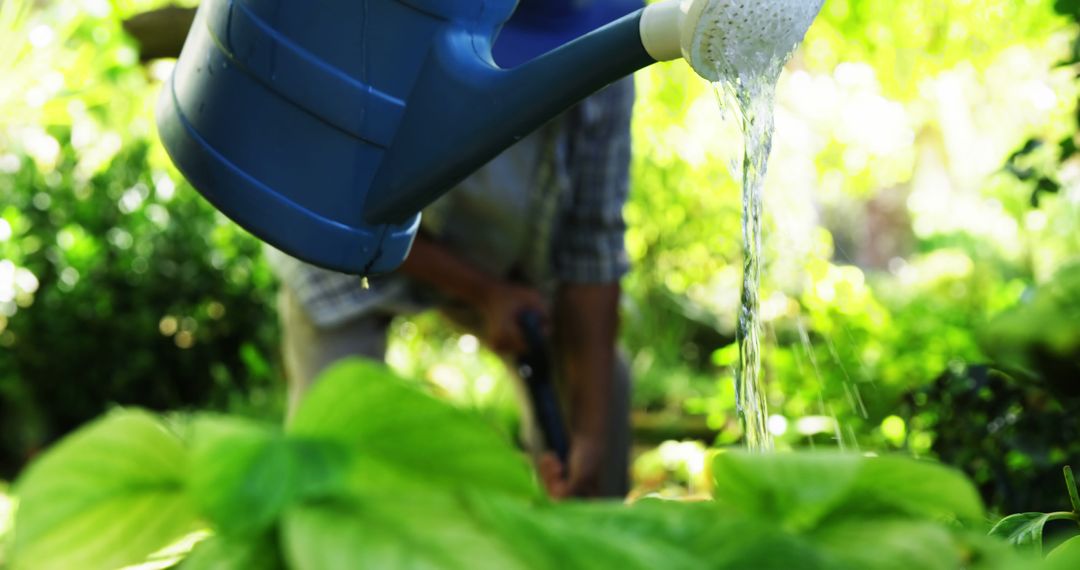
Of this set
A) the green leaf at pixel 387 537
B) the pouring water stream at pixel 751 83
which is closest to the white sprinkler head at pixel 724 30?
the pouring water stream at pixel 751 83

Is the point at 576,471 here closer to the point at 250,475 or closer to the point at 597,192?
the point at 597,192

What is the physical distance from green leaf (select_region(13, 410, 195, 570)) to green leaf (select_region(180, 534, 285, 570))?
0.04m

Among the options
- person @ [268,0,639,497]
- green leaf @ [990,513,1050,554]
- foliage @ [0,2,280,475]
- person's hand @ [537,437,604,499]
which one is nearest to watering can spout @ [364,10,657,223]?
green leaf @ [990,513,1050,554]

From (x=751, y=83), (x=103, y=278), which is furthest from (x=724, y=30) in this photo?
(x=103, y=278)

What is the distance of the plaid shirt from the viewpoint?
2.11 m

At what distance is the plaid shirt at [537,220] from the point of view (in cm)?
211

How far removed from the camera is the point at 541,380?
2.18 m

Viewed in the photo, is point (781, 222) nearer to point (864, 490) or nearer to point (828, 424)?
point (828, 424)

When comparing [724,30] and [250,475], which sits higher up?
[724,30]

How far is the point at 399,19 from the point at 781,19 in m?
0.27

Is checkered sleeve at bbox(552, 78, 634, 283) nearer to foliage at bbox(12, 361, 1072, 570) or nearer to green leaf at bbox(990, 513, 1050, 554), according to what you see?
green leaf at bbox(990, 513, 1050, 554)

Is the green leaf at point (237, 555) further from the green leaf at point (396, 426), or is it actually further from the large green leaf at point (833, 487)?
the large green leaf at point (833, 487)

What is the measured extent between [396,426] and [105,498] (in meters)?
0.11

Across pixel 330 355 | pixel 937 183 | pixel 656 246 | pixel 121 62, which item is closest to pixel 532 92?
pixel 330 355
